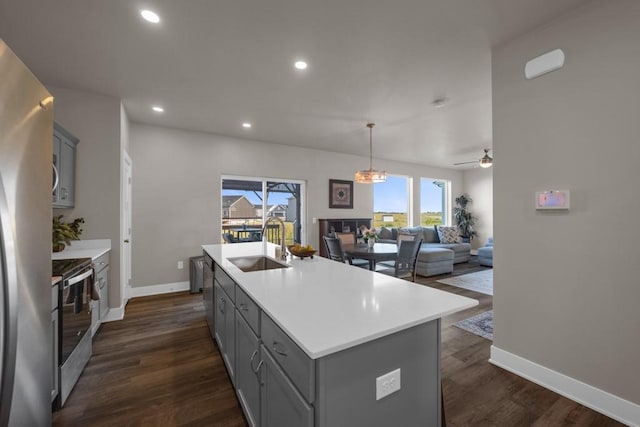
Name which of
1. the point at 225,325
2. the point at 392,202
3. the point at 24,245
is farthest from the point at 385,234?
the point at 24,245

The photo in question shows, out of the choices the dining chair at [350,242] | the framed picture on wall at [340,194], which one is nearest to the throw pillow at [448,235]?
the framed picture on wall at [340,194]

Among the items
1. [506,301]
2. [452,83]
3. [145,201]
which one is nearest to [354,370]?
[506,301]

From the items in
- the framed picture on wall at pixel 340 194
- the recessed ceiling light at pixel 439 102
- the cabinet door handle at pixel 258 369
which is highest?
the recessed ceiling light at pixel 439 102

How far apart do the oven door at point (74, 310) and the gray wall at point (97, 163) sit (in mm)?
1135

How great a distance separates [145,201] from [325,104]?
309cm

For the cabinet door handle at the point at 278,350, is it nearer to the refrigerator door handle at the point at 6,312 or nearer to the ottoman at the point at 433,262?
the refrigerator door handle at the point at 6,312

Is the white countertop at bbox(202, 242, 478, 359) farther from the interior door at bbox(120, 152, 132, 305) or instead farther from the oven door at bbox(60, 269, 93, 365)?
the interior door at bbox(120, 152, 132, 305)

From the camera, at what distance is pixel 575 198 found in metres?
1.87

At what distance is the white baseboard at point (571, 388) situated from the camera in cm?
167

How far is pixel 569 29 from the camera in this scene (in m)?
1.88

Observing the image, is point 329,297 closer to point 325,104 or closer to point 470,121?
point 325,104

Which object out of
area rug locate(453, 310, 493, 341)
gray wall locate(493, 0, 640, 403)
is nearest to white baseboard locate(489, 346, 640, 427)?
gray wall locate(493, 0, 640, 403)

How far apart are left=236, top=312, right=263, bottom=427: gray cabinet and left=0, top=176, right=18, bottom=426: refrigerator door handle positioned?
83 cm

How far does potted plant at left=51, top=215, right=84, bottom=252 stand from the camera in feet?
8.81
